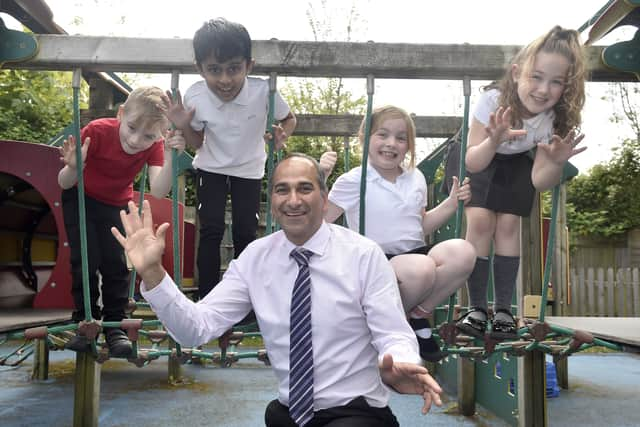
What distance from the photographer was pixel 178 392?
492 cm

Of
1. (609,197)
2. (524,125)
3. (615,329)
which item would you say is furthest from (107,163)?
(609,197)

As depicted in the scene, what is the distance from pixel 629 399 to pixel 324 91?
7.91m

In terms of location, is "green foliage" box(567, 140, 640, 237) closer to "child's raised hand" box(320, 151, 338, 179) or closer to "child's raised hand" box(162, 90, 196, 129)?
"child's raised hand" box(320, 151, 338, 179)

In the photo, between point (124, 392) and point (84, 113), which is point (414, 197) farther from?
point (124, 392)

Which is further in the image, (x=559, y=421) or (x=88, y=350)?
(x=559, y=421)

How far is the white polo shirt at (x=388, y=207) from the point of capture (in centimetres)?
233

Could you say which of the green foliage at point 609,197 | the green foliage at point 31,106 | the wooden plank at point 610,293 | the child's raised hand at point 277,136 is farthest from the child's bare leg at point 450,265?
the green foliage at point 609,197

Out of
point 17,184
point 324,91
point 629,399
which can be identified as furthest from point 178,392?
point 324,91

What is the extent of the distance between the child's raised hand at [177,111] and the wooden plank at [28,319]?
0.97 meters

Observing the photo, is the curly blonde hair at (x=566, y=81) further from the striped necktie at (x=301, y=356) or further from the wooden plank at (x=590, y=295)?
the wooden plank at (x=590, y=295)

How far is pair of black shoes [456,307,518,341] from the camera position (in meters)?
2.28

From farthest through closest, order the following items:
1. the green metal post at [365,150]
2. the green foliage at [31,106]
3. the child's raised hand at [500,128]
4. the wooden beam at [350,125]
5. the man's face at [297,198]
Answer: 1. the green foliage at [31,106]
2. the wooden beam at [350,125]
3. the green metal post at [365,150]
4. the child's raised hand at [500,128]
5. the man's face at [297,198]

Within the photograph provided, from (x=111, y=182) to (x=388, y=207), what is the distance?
4.13ft

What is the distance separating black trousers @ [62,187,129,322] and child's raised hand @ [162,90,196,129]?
29.8 inches
